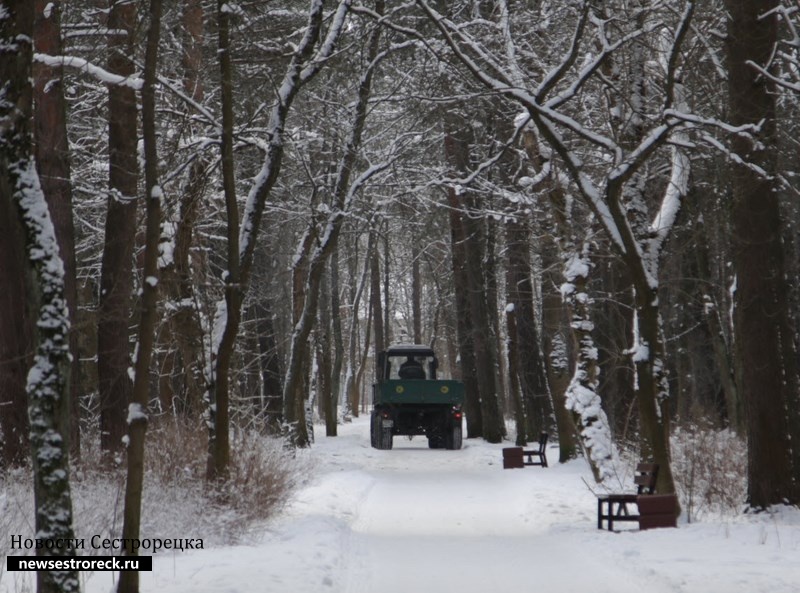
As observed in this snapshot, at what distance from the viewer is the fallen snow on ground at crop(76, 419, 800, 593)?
8.92 m

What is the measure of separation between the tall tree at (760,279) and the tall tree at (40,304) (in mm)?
9236

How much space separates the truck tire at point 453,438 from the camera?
29375mm

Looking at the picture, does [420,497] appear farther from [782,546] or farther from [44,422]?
[44,422]

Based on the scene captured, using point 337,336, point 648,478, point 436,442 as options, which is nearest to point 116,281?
point 648,478

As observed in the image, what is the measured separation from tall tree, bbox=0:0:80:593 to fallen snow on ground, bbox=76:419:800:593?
2037 millimetres

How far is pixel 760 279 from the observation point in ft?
43.0

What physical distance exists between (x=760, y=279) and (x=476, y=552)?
5.04 m

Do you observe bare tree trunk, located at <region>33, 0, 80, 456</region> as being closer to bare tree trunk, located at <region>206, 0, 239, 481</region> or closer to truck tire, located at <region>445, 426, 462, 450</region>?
bare tree trunk, located at <region>206, 0, 239, 481</region>

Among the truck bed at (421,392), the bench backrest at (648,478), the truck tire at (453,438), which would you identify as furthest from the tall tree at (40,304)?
the truck tire at (453,438)

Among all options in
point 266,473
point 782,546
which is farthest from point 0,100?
point 782,546

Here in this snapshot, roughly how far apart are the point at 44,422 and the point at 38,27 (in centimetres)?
871

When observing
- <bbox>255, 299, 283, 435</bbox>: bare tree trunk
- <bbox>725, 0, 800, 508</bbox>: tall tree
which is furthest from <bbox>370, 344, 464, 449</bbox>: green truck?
<bbox>725, 0, 800, 508</bbox>: tall tree

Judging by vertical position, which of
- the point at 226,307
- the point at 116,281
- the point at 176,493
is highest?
the point at 116,281

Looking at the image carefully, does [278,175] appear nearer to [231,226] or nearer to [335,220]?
[231,226]
